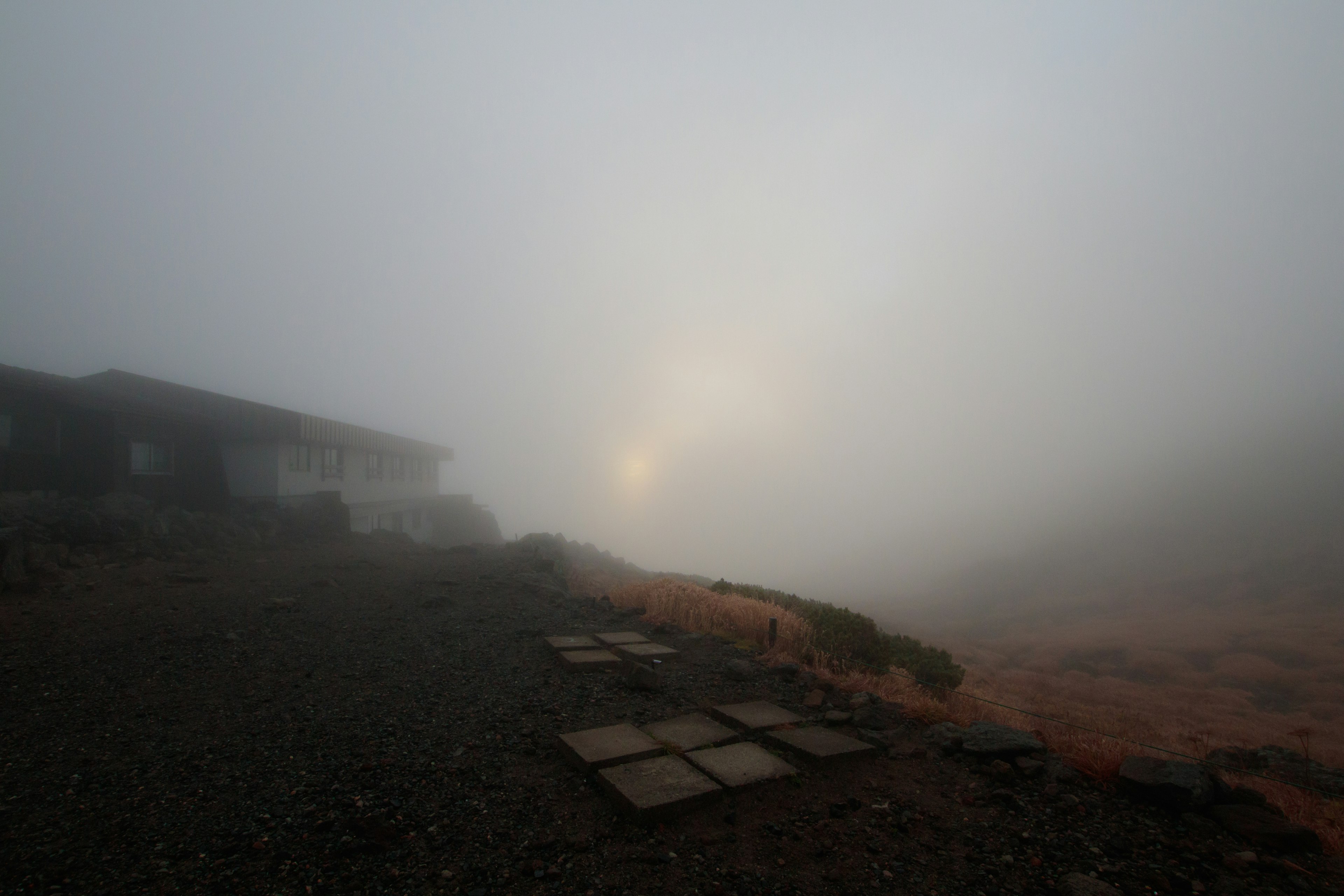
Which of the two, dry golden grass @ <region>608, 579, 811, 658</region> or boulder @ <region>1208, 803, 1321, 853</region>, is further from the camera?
dry golden grass @ <region>608, 579, 811, 658</region>

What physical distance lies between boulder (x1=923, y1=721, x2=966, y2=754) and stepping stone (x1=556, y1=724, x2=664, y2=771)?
98.3 inches

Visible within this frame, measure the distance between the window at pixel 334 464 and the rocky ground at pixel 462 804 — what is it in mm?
19022

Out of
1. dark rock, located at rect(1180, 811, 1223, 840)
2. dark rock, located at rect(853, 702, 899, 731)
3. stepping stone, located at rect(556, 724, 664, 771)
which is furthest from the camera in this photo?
dark rock, located at rect(853, 702, 899, 731)

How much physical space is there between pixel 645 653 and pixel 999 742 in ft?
14.6

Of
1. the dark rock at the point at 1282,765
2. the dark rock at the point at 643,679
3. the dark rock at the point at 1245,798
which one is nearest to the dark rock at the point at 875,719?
the dark rock at the point at 643,679

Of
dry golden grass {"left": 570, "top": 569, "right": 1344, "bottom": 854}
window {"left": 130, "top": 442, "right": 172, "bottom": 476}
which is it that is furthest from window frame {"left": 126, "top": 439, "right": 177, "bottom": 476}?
dry golden grass {"left": 570, "top": 569, "right": 1344, "bottom": 854}

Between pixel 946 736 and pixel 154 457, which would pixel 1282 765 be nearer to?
pixel 946 736

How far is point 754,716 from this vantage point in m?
6.02

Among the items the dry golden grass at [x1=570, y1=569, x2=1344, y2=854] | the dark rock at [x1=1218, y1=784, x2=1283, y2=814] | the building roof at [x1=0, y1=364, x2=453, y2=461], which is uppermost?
the building roof at [x1=0, y1=364, x2=453, y2=461]

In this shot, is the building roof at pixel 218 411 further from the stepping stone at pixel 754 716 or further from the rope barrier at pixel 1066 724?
the stepping stone at pixel 754 716

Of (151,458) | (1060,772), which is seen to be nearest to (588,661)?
(1060,772)

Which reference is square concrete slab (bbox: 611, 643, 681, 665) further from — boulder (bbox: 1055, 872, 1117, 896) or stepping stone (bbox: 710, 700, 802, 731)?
boulder (bbox: 1055, 872, 1117, 896)

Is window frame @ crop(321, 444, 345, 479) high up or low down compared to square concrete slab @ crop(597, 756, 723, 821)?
up

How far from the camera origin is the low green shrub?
9.20 meters
